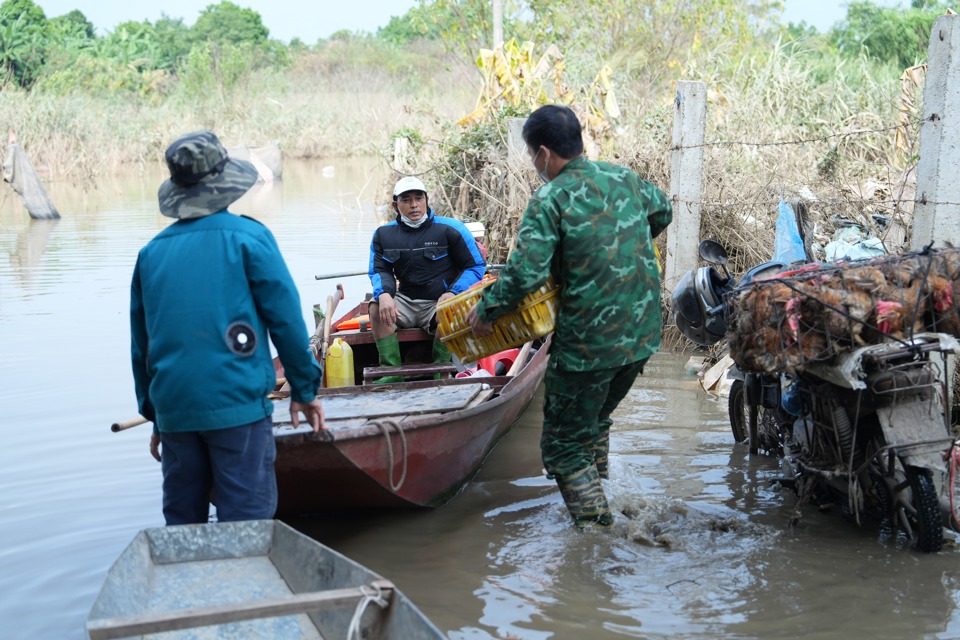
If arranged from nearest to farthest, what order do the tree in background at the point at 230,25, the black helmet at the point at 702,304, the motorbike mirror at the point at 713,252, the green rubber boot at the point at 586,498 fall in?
the green rubber boot at the point at 586,498, the black helmet at the point at 702,304, the motorbike mirror at the point at 713,252, the tree in background at the point at 230,25

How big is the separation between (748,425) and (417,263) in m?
2.60

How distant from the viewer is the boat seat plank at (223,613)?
9.91 ft

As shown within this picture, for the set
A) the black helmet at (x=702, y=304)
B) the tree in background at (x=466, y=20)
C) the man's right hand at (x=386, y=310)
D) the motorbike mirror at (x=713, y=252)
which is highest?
the tree in background at (x=466, y=20)

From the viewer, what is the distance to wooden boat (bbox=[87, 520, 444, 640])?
3.14 m

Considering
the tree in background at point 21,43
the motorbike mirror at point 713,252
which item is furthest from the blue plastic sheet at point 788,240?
the tree in background at point 21,43

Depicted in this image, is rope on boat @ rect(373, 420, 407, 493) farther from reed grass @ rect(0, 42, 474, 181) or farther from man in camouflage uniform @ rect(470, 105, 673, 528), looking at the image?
reed grass @ rect(0, 42, 474, 181)

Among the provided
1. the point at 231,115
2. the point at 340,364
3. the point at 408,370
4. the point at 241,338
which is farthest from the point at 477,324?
the point at 231,115

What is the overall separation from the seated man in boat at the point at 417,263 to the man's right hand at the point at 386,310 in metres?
0.07

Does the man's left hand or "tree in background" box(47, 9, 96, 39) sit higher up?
"tree in background" box(47, 9, 96, 39)

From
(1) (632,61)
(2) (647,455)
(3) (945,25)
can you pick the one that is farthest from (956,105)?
(1) (632,61)

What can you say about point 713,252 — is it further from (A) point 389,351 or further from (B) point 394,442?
(A) point 389,351

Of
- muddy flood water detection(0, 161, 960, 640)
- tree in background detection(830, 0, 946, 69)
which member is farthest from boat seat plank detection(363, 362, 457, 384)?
tree in background detection(830, 0, 946, 69)

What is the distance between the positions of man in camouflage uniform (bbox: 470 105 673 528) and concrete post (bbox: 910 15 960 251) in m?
1.87

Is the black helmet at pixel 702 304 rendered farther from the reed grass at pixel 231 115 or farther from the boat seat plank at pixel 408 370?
the reed grass at pixel 231 115
